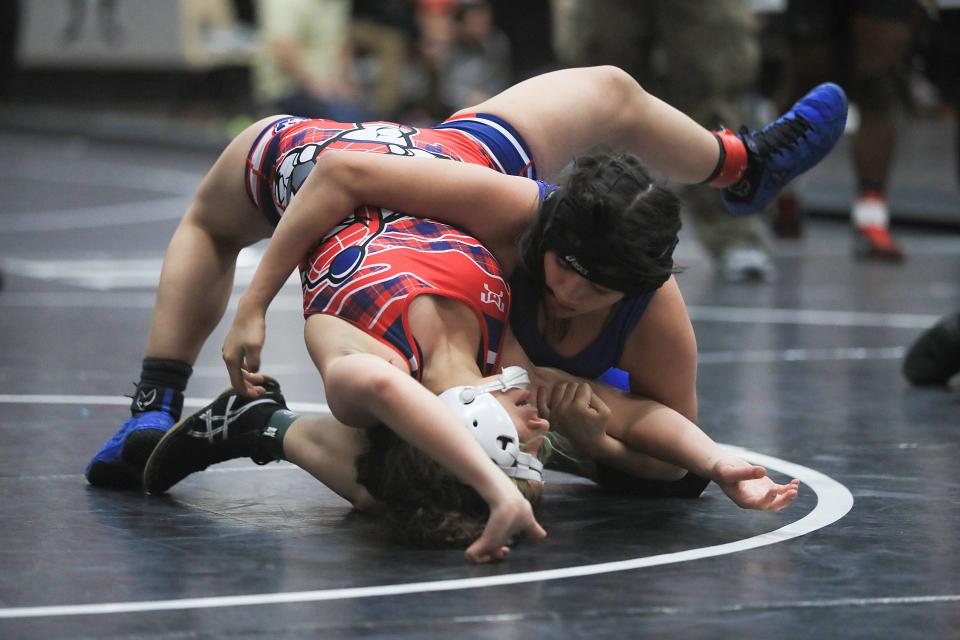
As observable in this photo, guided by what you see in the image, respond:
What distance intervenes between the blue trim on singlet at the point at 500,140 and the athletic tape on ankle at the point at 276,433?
0.64 meters

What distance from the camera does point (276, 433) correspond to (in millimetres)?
2658

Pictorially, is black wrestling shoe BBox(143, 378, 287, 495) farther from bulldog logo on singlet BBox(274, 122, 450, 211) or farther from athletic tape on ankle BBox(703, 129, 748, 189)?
athletic tape on ankle BBox(703, 129, 748, 189)

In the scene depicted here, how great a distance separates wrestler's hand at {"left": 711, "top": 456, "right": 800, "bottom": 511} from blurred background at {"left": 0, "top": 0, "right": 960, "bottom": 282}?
3.25 metres

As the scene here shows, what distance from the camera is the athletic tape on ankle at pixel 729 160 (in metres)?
3.34

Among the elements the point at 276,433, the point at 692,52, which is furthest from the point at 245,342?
the point at 692,52

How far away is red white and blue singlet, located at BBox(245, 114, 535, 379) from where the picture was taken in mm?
2504

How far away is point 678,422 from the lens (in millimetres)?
2670

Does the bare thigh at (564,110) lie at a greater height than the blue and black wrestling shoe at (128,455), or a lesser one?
greater

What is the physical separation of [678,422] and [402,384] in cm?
62

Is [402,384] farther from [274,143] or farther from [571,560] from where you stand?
[274,143]

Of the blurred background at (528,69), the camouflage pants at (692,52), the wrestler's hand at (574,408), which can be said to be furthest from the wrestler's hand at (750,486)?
the camouflage pants at (692,52)

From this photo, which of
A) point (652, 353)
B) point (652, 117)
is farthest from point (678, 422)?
point (652, 117)

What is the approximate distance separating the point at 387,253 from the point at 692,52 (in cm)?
378

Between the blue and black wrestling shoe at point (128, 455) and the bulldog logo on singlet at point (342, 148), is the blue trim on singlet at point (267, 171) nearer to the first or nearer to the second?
the bulldog logo on singlet at point (342, 148)
